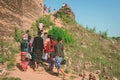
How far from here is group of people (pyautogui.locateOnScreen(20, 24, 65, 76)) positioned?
12562 mm

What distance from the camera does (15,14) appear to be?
51.9 feet

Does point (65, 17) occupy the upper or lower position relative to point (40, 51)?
upper

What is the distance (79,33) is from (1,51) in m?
8.82

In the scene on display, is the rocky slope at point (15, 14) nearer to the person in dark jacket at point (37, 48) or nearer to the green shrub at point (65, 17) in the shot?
the person in dark jacket at point (37, 48)

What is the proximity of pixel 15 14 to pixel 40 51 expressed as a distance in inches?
147

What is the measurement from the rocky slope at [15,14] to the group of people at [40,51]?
2.28 metres

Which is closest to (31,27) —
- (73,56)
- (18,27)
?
(18,27)

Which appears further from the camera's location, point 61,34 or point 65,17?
point 65,17

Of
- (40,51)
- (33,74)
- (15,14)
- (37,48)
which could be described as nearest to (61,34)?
(15,14)

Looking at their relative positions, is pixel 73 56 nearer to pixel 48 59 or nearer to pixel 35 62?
pixel 48 59

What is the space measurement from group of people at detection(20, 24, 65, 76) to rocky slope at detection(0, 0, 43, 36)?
2.28 meters

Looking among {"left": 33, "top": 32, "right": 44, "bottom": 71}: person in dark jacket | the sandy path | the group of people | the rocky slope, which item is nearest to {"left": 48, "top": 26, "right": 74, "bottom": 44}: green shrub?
the rocky slope

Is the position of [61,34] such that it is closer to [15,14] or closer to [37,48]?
[15,14]

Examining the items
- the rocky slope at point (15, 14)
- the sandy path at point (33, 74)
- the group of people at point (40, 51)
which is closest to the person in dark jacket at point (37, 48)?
the group of people at point (40, 51)
